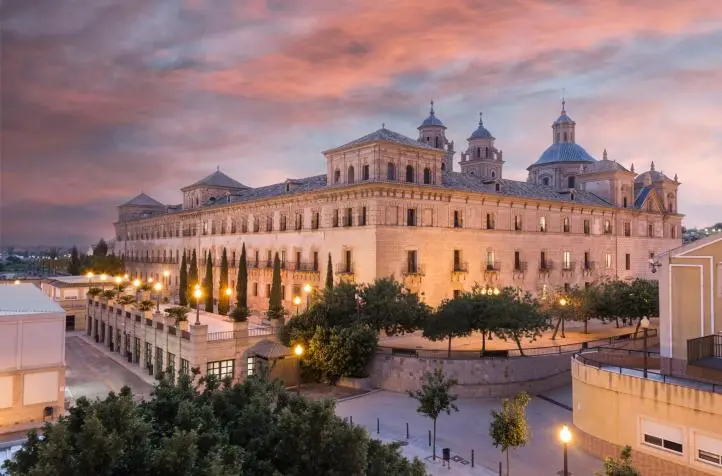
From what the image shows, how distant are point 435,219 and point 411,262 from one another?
3.95m

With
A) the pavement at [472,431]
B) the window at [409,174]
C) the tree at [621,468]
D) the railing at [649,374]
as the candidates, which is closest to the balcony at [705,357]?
the railing at [649,374]

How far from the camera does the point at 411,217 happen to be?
132 feet

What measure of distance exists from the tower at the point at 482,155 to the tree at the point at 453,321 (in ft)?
133

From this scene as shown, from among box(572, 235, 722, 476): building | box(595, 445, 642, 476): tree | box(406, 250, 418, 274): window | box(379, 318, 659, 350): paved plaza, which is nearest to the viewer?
box(595, 445, 642, 476): tree

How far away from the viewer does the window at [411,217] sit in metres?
39.8

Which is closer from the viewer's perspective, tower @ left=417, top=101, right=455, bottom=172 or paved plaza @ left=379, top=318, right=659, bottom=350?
paved plaza @ left=379, top=318, right=659, bottom=350

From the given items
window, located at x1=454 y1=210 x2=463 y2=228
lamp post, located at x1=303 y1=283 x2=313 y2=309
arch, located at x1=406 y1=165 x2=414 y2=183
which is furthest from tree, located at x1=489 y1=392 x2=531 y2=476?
window, located at x1=454 y1=210 x2=463 y2=228

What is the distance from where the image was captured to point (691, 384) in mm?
17500

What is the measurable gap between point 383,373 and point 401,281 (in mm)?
10391

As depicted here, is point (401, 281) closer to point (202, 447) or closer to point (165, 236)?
point (202, 447)

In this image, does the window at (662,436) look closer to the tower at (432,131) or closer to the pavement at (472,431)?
the pavement at (472,431)

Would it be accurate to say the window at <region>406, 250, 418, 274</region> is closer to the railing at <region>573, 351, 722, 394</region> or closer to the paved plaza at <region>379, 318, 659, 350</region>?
the paved plaza at <region>379, 318, 659, 350</region>

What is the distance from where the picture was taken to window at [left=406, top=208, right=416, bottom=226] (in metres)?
39.8

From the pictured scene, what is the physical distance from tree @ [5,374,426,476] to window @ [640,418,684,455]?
10.3 meters
